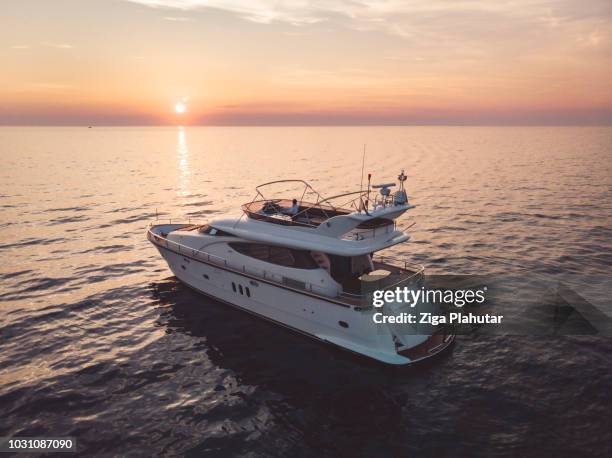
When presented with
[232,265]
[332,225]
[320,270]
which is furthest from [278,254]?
[332,225]

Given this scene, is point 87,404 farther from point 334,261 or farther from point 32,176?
Result: point 32,176

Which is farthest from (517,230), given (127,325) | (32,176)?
(32,176)

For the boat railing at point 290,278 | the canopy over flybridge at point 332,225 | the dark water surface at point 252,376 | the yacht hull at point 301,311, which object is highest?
the canopy over flybridge at point 332,225

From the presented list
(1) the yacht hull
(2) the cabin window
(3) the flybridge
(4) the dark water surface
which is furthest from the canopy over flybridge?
(4) the dark water surface

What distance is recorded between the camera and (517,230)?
3136cm

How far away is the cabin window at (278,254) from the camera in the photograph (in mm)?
15742

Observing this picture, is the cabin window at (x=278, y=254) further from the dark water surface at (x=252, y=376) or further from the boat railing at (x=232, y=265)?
the dark water surface at (x=252, y=376)

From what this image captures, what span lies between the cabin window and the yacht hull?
954 millimetres

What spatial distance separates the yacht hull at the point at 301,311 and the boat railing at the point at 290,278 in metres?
0.20

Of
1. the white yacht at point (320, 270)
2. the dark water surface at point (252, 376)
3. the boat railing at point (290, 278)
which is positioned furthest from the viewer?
the white yacht at point (320, 270)

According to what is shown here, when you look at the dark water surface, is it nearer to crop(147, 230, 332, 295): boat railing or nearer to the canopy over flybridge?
crop(147, 230, 332, 295): boat railing

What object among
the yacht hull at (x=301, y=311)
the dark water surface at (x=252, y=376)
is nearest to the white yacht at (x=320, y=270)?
the yacht hull at (x=301, y=311)

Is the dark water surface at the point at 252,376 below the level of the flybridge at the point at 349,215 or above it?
below

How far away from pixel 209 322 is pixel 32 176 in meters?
62.7
